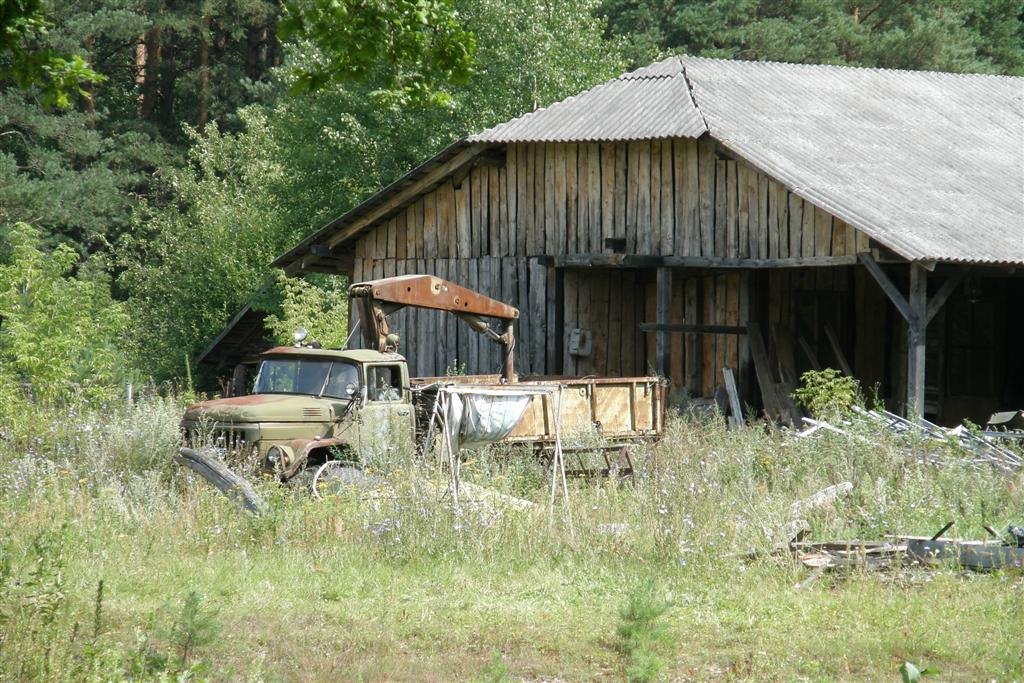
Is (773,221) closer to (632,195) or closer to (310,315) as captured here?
(632,195)

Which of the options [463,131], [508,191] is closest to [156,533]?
[508,191]

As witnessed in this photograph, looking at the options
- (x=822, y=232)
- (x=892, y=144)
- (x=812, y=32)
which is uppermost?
(x=812, y=32)

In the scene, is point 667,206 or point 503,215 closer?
point 667,206

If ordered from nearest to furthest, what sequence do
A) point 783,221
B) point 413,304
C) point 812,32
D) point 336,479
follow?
point 336,479 → point 413,304 → point 783,221 → point 812,32

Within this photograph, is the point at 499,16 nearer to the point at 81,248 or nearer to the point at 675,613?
the point at 81,248

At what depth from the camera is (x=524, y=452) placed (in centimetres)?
1427

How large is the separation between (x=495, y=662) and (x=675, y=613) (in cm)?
164

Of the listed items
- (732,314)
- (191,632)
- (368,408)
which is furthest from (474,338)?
(191,632)

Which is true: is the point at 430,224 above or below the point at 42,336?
above

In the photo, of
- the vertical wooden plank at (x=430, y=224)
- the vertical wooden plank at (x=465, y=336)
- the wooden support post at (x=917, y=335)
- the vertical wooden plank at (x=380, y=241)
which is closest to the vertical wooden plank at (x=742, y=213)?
the wooden support post at (x=917, y=335)

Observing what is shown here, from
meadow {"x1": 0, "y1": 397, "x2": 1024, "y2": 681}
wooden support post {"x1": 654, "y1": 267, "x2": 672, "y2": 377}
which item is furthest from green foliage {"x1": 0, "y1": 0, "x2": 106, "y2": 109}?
wooden support post {"x1": 654, "y1": 267, "x2": 672, "y2": 377}

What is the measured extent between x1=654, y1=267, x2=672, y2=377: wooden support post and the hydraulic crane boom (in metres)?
2.87

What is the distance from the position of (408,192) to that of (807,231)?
22.4 feet

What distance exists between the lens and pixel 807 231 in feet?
59.2
